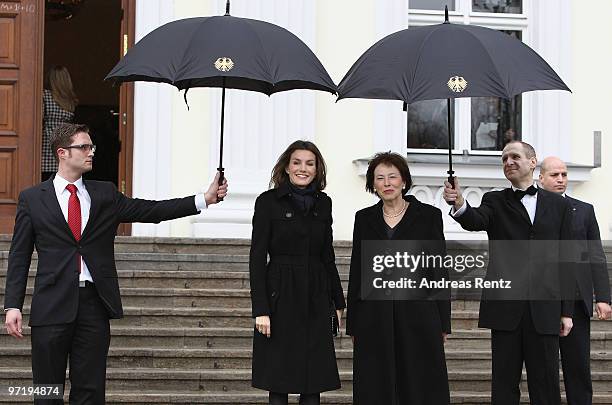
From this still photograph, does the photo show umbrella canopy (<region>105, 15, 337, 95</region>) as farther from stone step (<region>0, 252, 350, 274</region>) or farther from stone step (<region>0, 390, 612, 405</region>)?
stone step (<region>0, 252, 350, 274</region>)

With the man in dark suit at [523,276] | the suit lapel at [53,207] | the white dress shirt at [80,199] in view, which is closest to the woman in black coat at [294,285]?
the man in dark suit at [523,276]

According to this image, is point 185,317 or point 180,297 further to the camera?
point 180,297

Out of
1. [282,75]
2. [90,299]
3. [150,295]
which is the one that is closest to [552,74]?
[282,75]

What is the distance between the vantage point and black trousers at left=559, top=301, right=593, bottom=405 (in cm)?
643

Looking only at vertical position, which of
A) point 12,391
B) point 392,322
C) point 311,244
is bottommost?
point 12,391

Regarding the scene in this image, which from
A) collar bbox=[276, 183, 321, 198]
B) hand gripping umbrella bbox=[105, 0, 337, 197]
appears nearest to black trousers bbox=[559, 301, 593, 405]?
collar bbox=[276, 183, 321, 198]

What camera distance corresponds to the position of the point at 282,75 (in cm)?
571

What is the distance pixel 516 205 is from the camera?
620cm

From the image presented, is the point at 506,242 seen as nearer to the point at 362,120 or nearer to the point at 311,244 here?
the point at 311,244

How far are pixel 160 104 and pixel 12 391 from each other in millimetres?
3192

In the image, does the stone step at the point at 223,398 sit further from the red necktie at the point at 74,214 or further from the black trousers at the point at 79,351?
the red necktie at the point at 74,214

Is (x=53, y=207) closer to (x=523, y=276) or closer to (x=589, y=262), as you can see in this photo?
(x=523, y=276)

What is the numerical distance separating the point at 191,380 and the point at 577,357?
2462 millimetres

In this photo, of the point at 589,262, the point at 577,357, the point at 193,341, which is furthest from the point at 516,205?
the point at 193,341
